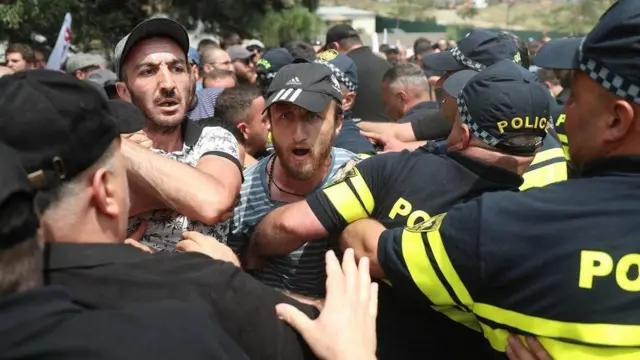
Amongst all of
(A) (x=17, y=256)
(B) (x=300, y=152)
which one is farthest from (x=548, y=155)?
(A) (x=17, y=256)

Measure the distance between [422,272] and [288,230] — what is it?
→ 2.23 ft

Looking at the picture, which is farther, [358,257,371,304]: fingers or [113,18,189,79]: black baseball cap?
[113,18,189,79]: black baseball cap

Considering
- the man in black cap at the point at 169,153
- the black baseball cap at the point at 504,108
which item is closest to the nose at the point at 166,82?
the man in black cap at the point at 169,153

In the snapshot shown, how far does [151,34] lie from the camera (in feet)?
9.43

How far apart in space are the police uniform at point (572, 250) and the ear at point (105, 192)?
867mm

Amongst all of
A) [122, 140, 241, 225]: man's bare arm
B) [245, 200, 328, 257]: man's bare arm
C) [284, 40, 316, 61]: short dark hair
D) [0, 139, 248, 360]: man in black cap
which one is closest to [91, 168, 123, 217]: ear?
[0, 139, 248, 360]: man in black cap

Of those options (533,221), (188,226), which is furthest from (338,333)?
(188,226)

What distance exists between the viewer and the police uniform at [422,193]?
7.75ft

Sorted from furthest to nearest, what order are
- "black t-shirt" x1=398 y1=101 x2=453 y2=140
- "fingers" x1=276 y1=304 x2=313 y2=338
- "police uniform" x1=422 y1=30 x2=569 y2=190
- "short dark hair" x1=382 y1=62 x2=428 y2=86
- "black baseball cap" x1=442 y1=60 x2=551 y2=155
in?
"short dark hair" x1=382 y1=62 x2=428 y2=86, "black t-shirt" x1=398 y1=101 x2=453 y2=140, "police uniform" x1=422 y1=30 x2=569 y2=190, "black baseball cap" x1=442 y1=60 x2=551 y2=155, "fingers" x1=276 y1=304 x2=313 y2=338

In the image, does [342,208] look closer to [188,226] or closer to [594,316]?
[188,226]

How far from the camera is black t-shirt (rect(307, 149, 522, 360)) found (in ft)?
7.79

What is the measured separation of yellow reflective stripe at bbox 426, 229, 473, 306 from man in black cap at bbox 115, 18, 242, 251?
89cm

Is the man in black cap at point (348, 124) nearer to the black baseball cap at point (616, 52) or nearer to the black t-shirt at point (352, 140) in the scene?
the black t-shirt at point (352, 140)

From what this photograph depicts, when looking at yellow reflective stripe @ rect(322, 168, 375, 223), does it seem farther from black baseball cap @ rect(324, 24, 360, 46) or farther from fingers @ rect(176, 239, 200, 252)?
black baseball cap @ rect(324, 24, 360, 46)
